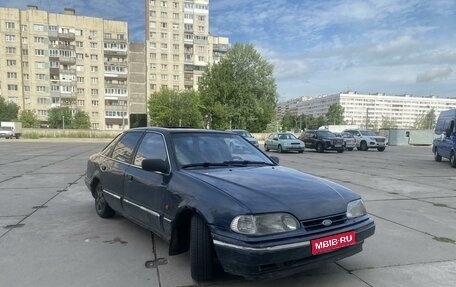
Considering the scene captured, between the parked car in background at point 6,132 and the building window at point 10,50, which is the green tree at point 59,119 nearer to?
the building window at point 10,50

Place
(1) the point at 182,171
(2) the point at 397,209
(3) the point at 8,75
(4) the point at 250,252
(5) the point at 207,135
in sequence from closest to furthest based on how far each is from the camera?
(4) the point at 250,252, (1) the point at 182,171, (5) the point at 207,135, (2) the point at 397,209, (3) the point at 8,75

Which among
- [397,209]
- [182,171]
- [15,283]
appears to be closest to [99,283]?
[15,283]

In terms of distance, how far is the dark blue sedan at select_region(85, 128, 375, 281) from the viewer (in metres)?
2.93

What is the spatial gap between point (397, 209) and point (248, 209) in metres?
4.88

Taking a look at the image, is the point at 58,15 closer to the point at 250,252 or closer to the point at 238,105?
the point at 238,105

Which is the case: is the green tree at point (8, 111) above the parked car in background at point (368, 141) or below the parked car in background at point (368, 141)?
above

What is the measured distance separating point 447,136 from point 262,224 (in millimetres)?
15683

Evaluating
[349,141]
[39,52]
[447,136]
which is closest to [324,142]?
[349,141]

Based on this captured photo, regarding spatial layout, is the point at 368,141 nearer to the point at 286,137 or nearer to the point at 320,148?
the point at 320,148

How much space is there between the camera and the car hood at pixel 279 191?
307cm

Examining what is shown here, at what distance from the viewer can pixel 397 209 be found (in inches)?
264

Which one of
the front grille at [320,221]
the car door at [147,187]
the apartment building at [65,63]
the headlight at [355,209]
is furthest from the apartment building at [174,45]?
the front grille at [320,221]

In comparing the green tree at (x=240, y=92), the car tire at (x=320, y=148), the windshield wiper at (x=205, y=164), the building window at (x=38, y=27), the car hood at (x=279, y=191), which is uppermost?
the building window at (x=38, y=27)

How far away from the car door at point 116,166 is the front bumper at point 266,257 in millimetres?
2376
